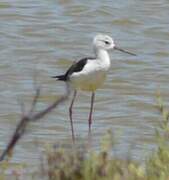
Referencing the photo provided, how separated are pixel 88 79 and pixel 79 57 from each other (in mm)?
3018

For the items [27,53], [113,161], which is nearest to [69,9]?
[27,53]

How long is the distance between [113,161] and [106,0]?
9510 millimetres

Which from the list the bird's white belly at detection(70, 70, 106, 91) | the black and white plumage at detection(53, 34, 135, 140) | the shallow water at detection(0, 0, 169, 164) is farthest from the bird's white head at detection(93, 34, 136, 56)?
the shallow water at detection(0, 0, 169, 164)

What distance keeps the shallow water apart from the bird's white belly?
501 mm

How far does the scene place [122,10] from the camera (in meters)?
13.0

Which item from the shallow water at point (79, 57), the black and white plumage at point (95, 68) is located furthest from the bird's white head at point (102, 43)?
the shallow water at point (79, 57)

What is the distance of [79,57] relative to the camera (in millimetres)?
11273

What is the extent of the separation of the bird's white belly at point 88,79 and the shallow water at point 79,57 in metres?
0.50

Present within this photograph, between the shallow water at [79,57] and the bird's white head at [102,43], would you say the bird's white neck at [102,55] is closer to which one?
the bird's white head at [102,43]

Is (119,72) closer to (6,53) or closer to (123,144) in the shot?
(6,53)

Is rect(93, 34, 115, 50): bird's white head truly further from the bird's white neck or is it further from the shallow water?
the shallow water

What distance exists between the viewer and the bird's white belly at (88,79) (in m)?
8.24

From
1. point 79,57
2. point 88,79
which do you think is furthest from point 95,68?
point 79,57

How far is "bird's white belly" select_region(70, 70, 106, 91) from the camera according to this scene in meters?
8.24
